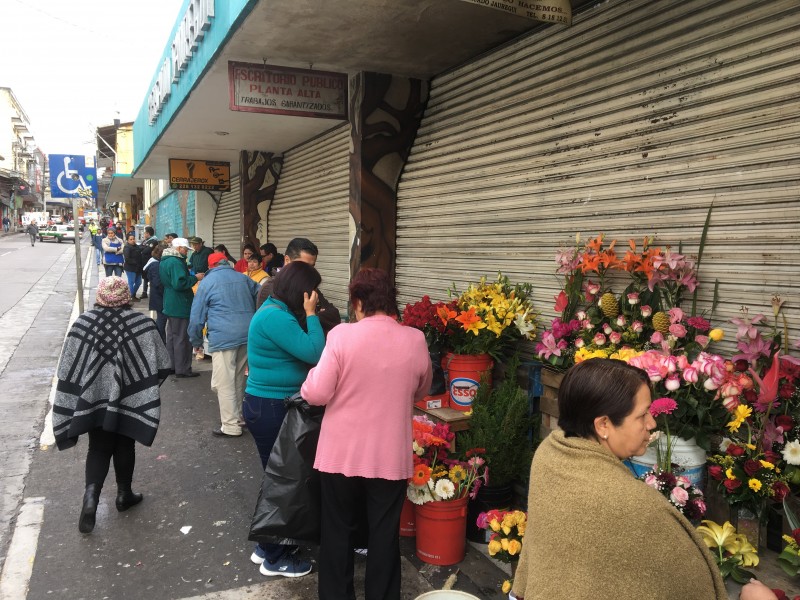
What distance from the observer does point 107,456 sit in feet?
14.3

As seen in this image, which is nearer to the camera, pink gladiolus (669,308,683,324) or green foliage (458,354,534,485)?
pink gladiolus (669,308,683,324)

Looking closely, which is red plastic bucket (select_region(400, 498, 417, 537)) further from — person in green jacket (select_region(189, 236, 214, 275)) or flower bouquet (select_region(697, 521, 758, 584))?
person in green jacket (select_region(189, 236, 214, 275))

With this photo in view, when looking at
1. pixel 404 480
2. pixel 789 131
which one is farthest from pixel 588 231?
pixel 404 480

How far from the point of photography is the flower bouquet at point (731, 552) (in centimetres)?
242

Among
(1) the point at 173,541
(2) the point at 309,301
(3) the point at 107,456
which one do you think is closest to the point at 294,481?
(2) the point at 309,301

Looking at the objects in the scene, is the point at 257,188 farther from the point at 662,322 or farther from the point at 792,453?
the point at 792,453

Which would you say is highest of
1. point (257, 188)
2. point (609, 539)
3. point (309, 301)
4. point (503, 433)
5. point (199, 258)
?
point (257, 188)

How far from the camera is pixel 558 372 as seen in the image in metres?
3.87

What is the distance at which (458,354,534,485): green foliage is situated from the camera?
154 inches

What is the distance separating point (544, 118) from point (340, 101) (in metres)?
2.54

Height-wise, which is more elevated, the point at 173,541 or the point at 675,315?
the point at 675,315

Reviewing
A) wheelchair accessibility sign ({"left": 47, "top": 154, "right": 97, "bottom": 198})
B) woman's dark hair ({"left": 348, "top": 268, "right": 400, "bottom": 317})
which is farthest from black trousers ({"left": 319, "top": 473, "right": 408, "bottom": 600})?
wheelchair accessibility sign ({"left": 47, "top": 154, "right": 97, "bottom": 198})

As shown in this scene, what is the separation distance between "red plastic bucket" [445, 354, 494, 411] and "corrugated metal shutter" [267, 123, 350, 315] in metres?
3.57

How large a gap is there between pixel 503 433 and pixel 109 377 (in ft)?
8.94
